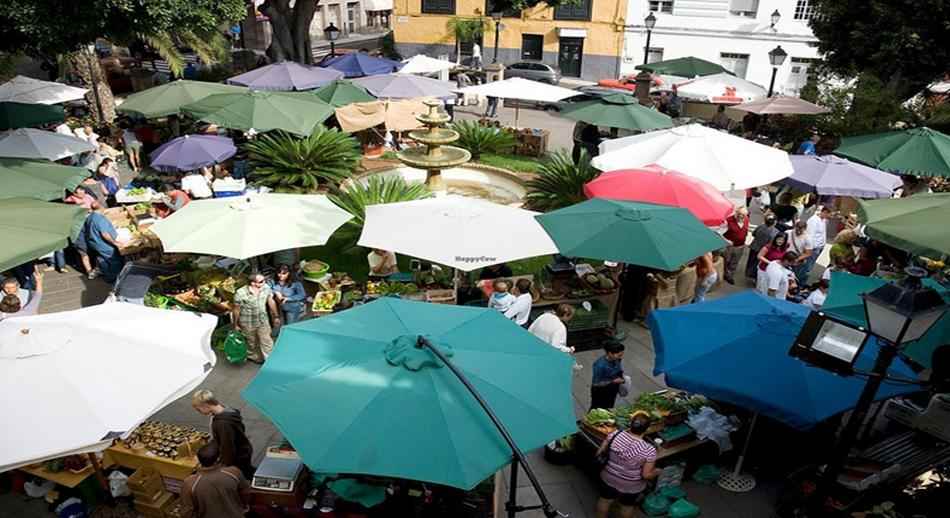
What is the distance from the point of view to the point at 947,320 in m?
6.58

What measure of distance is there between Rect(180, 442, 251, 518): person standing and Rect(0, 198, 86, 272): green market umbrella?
345cm

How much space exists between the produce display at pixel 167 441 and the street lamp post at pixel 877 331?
18.5 ft

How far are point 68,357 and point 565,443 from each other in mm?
4867

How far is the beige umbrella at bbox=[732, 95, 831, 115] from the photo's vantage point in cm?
1759

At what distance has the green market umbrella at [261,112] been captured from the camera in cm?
1259

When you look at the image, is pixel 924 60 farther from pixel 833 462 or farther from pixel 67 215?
pixel 67 215

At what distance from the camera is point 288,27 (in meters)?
23.8

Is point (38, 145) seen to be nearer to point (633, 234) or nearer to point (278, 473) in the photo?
point (278, 473)

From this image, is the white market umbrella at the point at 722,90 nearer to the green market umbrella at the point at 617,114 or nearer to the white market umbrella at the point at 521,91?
the white market umbrella at the point at 521,91

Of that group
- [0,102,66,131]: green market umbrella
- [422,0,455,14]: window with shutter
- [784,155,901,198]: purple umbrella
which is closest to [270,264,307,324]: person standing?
[784,155,901,198]: purple umbrella

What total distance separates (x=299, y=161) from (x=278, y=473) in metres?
9.30

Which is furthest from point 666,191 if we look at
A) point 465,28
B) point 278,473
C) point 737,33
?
point 465,28

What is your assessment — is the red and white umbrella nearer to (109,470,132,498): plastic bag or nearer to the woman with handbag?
the woman with handbag

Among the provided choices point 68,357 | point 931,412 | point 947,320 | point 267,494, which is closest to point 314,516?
point 267,494
